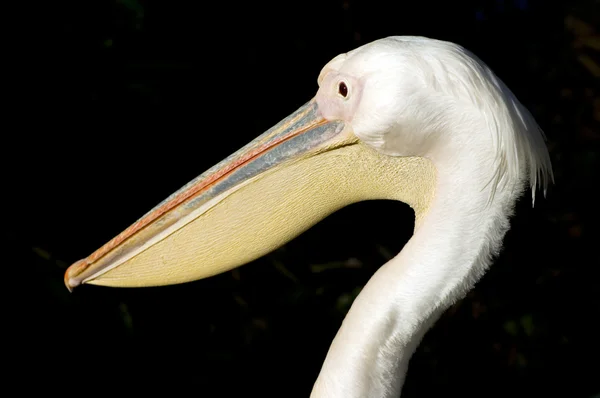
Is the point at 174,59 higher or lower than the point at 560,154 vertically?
higher

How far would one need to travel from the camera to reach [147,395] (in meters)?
2.73

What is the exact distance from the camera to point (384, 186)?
5.02 ft

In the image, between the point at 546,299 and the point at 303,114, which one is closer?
the point at 303,114

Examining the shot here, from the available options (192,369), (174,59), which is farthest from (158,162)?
(192,369)

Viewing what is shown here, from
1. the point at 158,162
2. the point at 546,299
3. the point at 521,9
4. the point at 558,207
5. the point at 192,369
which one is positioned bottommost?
the point at 546,299

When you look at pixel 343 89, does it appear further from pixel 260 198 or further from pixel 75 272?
pixel 75 272

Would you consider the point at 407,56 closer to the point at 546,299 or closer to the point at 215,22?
the point at 215,22

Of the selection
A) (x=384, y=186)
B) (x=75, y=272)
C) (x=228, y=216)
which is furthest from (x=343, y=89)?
(x=75, y=272)

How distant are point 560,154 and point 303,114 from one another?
6.48 ft

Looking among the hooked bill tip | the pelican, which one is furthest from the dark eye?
the hooked bill tip

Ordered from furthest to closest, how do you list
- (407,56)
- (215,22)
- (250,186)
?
(215,22), (250,186), (407,56)

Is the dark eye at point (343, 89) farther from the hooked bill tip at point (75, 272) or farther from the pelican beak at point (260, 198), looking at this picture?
the hooked bill tip at point (75, 272)

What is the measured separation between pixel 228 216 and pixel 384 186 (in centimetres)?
32

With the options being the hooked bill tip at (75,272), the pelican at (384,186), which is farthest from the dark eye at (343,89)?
the hooked bill tip at (75,272)
